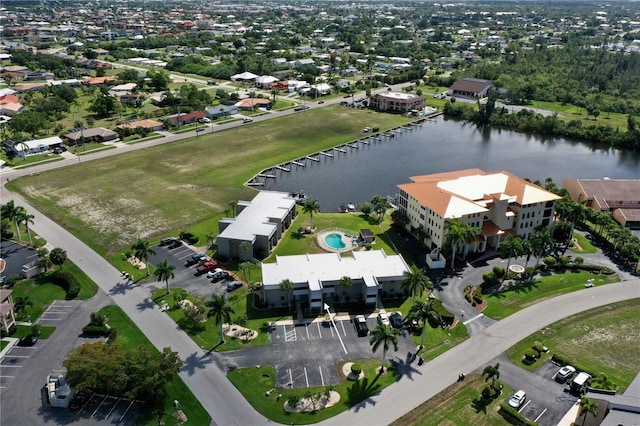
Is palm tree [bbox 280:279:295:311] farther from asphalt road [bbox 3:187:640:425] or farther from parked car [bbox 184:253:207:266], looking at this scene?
parked car [bbox 184:253:207:266]

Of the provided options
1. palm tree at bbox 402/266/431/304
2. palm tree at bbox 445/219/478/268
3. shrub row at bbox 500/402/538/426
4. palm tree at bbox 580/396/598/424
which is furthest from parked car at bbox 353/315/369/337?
palm tree at bbox 580/396/598/424

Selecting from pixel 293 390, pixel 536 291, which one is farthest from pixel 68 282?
pixel 536 291

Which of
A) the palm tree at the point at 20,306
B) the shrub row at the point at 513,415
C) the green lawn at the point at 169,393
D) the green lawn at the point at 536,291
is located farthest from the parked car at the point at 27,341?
the green lawn at the point at 536,291

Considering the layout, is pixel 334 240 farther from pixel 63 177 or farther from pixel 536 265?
pixel 63 177

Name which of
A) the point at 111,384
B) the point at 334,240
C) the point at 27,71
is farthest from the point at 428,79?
the point at 111,384

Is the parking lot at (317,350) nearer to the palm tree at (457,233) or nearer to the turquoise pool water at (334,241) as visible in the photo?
the palm tree at (457,233)

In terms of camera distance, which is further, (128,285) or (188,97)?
(188,97)
